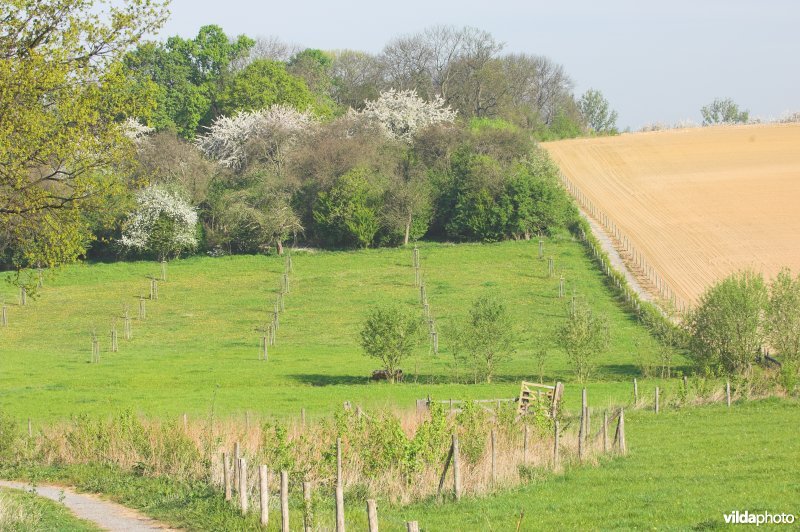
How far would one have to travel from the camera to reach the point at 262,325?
70.8 meters

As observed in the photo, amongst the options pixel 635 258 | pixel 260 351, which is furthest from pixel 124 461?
pixel 635 258

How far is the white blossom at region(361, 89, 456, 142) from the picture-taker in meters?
114

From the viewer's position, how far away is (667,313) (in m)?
67.3

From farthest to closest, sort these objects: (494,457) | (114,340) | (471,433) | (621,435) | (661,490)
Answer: (114,340) → (621,435) → (471,433) → (494,457) → (661,490)

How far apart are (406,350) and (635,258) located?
33.7 meters

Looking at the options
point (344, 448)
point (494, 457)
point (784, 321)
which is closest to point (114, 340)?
point (784, 321)

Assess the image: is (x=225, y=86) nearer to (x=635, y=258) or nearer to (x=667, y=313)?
(x=635, y=258)

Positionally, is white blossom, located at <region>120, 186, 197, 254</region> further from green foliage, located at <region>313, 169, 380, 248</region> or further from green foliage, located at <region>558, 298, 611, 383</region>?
green foliage, located at <region>558, 298, 611, 383</region>

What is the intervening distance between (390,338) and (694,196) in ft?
192

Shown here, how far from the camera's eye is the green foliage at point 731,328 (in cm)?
5047

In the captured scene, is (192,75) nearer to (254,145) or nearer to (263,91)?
(263,91)

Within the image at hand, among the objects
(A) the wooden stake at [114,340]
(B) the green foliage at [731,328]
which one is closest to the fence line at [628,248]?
(B) the green foliage at [731,328]

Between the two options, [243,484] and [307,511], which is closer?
[307,511]

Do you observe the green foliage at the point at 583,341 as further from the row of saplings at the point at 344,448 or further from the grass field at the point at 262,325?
the row of saplings at the point at 344,448
